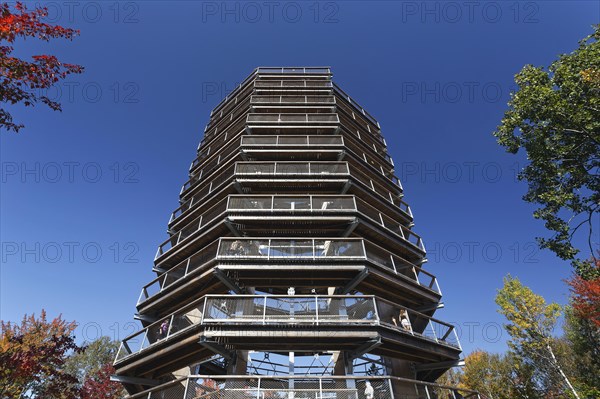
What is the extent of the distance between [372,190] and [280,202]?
604 centimetres

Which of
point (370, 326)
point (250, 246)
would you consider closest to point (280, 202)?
point (250, 246)

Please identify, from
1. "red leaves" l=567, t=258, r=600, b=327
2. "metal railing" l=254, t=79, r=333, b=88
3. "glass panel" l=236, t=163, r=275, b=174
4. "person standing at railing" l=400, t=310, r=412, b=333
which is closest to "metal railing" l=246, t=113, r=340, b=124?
"metal railing" l=254, t=79, r=333, b=88

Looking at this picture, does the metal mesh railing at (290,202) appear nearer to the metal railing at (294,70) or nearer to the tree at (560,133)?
the tree at (560,133)

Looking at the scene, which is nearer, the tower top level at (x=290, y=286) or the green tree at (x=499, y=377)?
the tower top level at (x=290, y=286)

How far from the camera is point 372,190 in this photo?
60.8ft

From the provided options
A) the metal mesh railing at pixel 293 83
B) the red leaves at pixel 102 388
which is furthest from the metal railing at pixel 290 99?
the red leaves at pixel 102 388

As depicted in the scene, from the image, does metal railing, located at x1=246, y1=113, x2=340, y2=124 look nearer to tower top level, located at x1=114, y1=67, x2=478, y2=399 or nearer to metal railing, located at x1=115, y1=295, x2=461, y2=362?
tower top level, located at x1=114, y1=67, x2=478, y2=399

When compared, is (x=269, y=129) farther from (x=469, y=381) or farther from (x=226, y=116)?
(x=469, y=381)

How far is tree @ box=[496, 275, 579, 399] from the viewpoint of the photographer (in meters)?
26.2

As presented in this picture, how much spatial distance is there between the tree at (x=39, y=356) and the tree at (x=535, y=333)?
1264 inches

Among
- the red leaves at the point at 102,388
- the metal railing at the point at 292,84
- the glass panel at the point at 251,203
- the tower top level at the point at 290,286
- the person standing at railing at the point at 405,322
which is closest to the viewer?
the tower top level at the point at 290,286

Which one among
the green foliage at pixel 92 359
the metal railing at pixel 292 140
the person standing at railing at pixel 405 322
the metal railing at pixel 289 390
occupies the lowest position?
the metal railing at pixel 289 390

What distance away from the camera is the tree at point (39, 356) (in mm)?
12539

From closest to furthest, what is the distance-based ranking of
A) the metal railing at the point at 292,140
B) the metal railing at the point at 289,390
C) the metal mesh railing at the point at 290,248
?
the metal railing at the point at 289,390
the metal mesh railing at the point at 290,248
the metal railing at the point at 292,140
